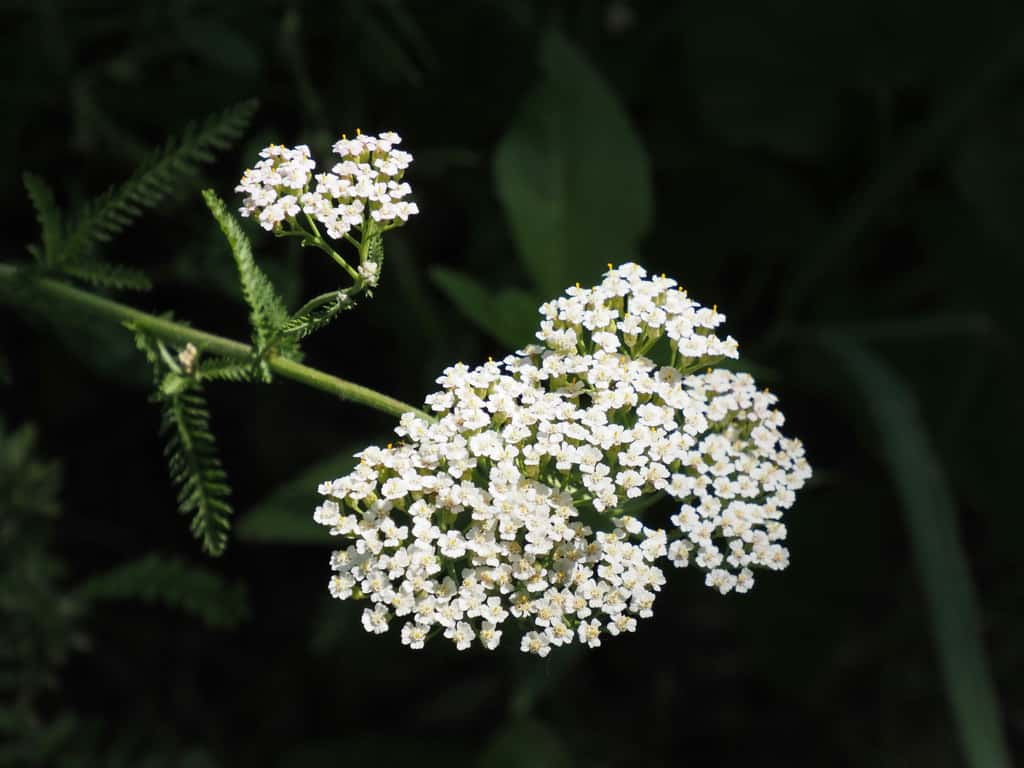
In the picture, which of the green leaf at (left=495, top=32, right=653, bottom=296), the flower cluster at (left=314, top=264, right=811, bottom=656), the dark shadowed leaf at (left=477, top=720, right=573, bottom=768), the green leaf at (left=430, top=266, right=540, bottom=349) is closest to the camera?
the flower cluster at (left=314, top=264, right=811, bottom=656)

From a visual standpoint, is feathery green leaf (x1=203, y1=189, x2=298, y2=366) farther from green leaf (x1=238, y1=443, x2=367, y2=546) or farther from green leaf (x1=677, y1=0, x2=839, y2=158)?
green leaf (x1=677, y1=0, x2=839, y2=158)

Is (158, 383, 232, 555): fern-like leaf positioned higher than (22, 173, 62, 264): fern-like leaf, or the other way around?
(22, 173, 62, 264): fern-like leaf

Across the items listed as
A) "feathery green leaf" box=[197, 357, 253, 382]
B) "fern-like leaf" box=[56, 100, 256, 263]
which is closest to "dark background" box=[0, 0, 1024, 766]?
"fern-like leaf" box=[56, 100, 256, 263]

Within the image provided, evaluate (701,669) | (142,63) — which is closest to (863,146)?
(701,669)

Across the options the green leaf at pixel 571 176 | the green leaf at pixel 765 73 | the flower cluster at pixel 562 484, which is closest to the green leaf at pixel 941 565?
the green leaf at pixel 571 176

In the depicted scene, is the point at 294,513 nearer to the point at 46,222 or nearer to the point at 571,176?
the point at 46,222

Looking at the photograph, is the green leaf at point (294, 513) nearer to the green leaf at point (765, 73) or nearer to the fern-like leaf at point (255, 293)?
the fern-like leaf at point (255, 293)

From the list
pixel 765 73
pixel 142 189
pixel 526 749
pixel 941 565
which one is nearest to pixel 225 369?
pixel 142 189
